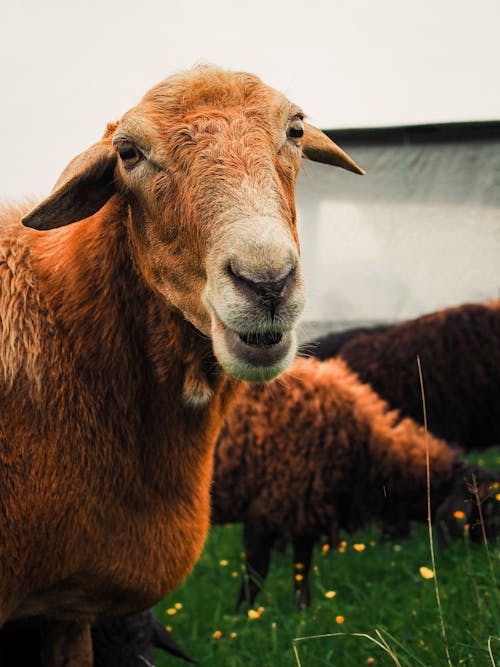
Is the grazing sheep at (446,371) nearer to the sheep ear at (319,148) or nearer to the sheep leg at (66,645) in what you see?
the sheep ear at (319,148)

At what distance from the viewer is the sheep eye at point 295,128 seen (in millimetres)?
2700

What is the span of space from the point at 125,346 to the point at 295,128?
958mm

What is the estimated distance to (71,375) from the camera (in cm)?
270

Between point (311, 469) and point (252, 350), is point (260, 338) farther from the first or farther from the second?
point (311, 469)

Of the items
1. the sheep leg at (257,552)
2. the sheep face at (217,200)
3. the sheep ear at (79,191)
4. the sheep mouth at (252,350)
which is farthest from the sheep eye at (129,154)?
the sheep leg at (257,552)

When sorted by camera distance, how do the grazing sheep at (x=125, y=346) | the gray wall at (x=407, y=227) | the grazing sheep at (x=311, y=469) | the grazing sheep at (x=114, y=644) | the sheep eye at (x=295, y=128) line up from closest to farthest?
the grazing sheep at (x=125, y=346) → the sheep eye at (x=295, y=128) → the grazing sheep at (x=114, y=644) → the grazing sheep at (x=311, y=469) → the gray wall at (x=407, y=227)

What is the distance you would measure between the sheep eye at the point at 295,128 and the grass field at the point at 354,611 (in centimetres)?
167

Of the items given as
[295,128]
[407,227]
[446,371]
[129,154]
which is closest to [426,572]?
[295,128]

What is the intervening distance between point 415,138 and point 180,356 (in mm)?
7831

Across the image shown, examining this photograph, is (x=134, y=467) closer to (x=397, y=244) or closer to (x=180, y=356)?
(x=180, y=356)

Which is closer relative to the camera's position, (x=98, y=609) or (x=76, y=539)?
(x=76, y=539)

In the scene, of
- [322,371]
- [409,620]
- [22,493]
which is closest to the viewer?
[22,493]

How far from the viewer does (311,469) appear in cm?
500

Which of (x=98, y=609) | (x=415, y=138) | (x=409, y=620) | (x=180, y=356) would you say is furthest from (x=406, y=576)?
(x=415, y=138)
